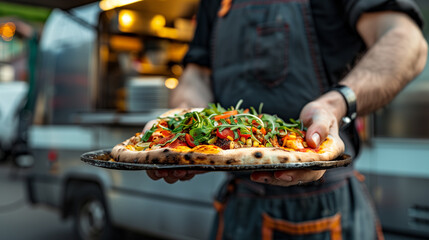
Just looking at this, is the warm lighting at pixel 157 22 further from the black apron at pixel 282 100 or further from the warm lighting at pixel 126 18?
the black apron at pixel 282 100

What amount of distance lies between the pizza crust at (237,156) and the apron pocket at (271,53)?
66cm

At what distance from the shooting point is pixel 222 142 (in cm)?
159

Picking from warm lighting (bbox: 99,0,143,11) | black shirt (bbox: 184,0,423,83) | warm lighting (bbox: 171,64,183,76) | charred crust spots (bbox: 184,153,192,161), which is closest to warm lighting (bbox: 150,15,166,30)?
warm lighting (bbox: 171,64,183,76)

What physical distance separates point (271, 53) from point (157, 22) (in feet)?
18.5

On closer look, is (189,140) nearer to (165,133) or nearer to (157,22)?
(165,133)

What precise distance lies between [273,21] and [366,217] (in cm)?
103

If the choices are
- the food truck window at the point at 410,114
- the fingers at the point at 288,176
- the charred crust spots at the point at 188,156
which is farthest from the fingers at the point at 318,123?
the food truck window at the point at 410,114

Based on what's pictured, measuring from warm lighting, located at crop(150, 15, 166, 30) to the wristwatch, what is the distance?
6.04m

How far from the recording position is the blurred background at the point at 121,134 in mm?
3389

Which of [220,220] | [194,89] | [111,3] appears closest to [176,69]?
[111,3]

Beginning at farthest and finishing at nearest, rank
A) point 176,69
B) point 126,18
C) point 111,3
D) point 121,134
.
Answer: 1. point 176,69
2. point 126,18
3. point 111,3
4. point 121,134

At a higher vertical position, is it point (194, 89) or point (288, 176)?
point (194, 89)

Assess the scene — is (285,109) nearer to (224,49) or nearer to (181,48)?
(224,49)

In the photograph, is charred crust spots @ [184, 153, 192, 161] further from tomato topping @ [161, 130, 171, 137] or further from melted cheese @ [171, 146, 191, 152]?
tomato topping @ [161, 130, 171, 137]
